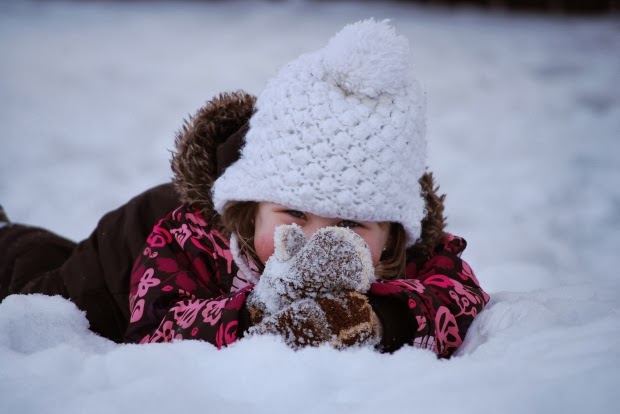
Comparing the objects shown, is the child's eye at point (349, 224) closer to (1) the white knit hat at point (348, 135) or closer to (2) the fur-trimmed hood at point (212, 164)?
(1) the white knit hat at point (348, 135)

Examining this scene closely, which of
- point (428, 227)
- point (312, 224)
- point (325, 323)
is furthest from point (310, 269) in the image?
point (428, 227)

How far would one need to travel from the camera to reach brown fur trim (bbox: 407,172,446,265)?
55.6 inches

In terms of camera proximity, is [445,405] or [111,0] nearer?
[445,405]

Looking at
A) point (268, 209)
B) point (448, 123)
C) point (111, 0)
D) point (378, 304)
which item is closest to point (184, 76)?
point (448, 123)

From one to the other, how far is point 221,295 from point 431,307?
1.32ft

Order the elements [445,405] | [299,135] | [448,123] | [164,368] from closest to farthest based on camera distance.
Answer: [445,405]
[164,368]
[299,135]
[448,123]

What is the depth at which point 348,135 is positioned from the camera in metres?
1.17

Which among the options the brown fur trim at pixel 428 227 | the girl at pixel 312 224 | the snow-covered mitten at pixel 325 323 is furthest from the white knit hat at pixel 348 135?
the snow-covered mitten at pixel 325 323

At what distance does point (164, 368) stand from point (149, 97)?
3.01 meters

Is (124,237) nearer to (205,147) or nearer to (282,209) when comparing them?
(205,147)

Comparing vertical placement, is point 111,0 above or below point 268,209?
above

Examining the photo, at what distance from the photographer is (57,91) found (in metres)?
3.65

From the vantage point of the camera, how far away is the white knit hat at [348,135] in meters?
1.17

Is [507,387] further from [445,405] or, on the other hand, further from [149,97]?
[149,97]
